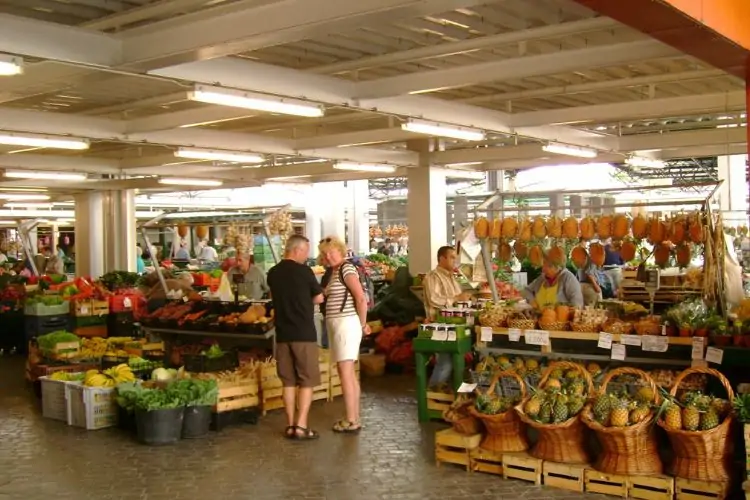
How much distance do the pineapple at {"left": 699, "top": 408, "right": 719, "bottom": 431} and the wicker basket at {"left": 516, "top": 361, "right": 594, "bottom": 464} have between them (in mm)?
779

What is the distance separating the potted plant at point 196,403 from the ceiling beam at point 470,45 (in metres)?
3.23

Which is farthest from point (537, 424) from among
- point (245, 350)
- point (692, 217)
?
point (245, 350)

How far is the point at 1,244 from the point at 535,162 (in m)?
19.7

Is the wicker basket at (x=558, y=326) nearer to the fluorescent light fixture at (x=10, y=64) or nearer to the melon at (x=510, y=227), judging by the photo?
the melon at (x=510, y=227)

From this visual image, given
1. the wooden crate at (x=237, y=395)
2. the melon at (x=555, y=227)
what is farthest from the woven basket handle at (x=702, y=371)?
the wooden crate at (x=237, y=395)

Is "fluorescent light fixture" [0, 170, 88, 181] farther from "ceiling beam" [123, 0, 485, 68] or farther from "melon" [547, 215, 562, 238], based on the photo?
"melon" [547, 215, 562, 238]

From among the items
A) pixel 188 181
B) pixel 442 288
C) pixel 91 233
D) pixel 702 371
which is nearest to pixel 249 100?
pixel 442 288

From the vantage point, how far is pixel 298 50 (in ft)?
25.3

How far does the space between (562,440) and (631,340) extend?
1.10m

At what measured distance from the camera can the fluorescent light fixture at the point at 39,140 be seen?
9.30 m

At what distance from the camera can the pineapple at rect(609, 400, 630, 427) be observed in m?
5.42

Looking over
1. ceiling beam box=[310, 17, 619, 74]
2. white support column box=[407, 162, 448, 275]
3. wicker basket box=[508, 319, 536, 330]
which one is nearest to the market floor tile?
wicker basket box=[508, 319, 536, 330]

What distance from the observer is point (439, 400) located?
24.8 ft

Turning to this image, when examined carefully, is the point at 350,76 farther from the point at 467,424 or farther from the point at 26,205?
the point at 26,205
